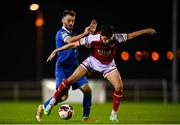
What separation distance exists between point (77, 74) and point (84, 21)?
44.1 metres

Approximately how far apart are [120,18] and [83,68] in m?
51.3

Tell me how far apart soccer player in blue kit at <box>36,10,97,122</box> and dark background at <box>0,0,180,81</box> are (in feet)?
135

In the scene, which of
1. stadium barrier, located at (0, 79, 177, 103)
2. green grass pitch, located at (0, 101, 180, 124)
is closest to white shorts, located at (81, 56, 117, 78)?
green grass pitch, located at (0, 101, 180, 124)

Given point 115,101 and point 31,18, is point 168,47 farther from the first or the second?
point 115,101

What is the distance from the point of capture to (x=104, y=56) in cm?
1816

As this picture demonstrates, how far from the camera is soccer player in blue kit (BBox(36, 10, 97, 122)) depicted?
18.5m

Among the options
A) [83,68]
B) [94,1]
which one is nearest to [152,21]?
[94,1]

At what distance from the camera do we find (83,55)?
5388cm

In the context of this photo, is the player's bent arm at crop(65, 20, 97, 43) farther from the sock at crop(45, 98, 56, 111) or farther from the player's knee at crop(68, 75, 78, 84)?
the sock at crop(45, 98, 56, 111)

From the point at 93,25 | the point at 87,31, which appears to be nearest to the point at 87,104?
the point at 87,31

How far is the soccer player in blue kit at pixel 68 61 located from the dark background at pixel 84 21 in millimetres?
41203

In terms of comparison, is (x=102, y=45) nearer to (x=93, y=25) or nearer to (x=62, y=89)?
(x=93, y=25)

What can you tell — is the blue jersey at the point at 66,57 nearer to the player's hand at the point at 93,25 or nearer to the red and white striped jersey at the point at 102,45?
the player's hand at the point at 93,25

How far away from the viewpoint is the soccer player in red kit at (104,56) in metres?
17.8
